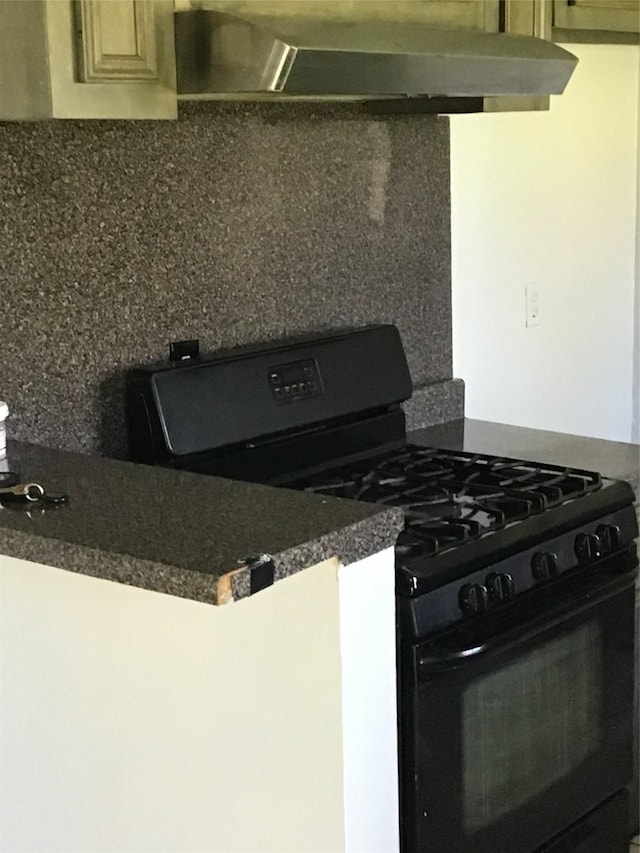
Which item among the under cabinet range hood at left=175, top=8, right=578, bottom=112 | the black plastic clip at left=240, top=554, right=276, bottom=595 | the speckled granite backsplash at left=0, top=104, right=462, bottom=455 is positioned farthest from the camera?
the speckled granite backsplash at left=0, top=104, right=462, bottom=455

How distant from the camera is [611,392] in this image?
10.1 ft

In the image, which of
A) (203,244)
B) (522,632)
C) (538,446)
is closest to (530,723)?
(522,632)

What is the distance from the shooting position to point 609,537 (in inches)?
74.7

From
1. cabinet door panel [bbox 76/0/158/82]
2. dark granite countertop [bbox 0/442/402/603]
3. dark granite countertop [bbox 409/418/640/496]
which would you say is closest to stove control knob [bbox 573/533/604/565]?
dark granite countertop [bbox 409/418/640/496]

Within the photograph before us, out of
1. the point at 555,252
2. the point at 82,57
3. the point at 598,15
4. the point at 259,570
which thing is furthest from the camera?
the point at 555,252

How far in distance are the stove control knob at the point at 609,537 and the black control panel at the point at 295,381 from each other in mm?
573

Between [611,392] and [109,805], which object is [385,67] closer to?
[109,805]

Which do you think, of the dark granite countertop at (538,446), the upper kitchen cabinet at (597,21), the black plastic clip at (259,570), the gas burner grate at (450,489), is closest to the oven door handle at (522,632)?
the gas burner grate at (450,489)

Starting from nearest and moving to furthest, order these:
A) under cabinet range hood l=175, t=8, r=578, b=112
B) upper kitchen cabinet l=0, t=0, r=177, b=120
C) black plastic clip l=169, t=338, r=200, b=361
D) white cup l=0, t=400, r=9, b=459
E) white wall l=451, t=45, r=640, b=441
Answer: upper kitchen cabinet l=0, t=0, r=177, b=120
under cabinet range hood l=175, t=8, r=578, b=112
white cup l=0, t=400, r=9, b=459
black plastic clip l=169, t=338, r=200, b=361
white wall l=451, t=45, r=640, b=441

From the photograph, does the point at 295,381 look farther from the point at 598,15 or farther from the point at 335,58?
the point at 598,15

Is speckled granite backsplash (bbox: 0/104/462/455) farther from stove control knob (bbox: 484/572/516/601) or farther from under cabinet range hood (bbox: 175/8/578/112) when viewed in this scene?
stove control knob (bbox: 484/572/516/601)

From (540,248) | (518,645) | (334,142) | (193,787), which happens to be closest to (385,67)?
(334,142)

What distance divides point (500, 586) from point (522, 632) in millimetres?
96

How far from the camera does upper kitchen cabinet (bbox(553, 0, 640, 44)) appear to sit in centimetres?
222
